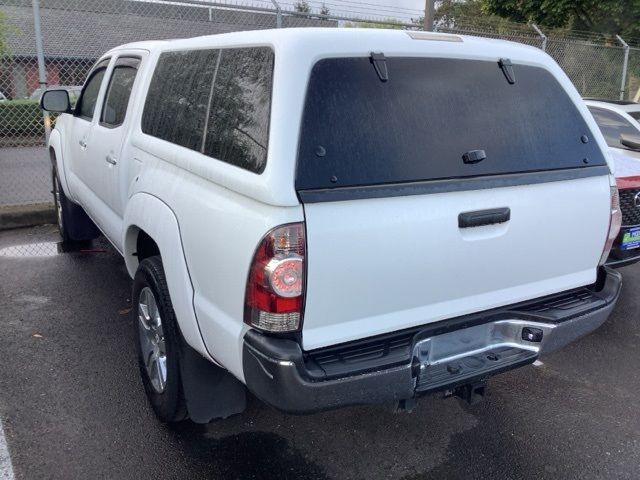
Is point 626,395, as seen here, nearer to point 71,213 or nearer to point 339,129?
point 339,129

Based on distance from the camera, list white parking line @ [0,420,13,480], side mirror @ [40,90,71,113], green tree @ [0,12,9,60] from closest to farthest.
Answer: white parking line @ [0,420,13,480] < side mirror @ [40,90,71,113] < green tree @ [0,12,9,60]

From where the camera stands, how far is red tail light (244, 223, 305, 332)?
2.19 meters

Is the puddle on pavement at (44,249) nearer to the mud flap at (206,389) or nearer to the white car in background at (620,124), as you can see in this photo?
the mud flap at (206,389)

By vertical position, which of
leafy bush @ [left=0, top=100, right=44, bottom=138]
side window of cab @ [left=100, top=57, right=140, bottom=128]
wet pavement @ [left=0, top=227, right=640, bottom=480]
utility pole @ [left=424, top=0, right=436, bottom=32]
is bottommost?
leafy bush @ [left=0, top=100, right=44, bottom=138]

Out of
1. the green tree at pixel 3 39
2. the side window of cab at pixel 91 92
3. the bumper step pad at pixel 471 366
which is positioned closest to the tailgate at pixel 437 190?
the bumper step pad at pixel 471 366

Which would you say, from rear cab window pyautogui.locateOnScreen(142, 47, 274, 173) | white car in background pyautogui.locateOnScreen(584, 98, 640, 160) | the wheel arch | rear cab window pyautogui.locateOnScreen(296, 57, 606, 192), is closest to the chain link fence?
the wheel arch

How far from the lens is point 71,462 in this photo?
2912 millimetres

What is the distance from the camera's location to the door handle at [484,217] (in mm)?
2523

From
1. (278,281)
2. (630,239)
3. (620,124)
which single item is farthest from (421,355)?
(620,124)

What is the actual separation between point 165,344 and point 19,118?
12.2 meters

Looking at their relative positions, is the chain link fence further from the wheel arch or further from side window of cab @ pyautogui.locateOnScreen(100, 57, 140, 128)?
side window of cab @ pyautogui.locateOnScreen(100, 57, 140, 128)

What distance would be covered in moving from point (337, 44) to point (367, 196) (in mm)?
633

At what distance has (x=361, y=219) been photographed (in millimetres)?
2295

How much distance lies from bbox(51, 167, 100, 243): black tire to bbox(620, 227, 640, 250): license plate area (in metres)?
4.83
